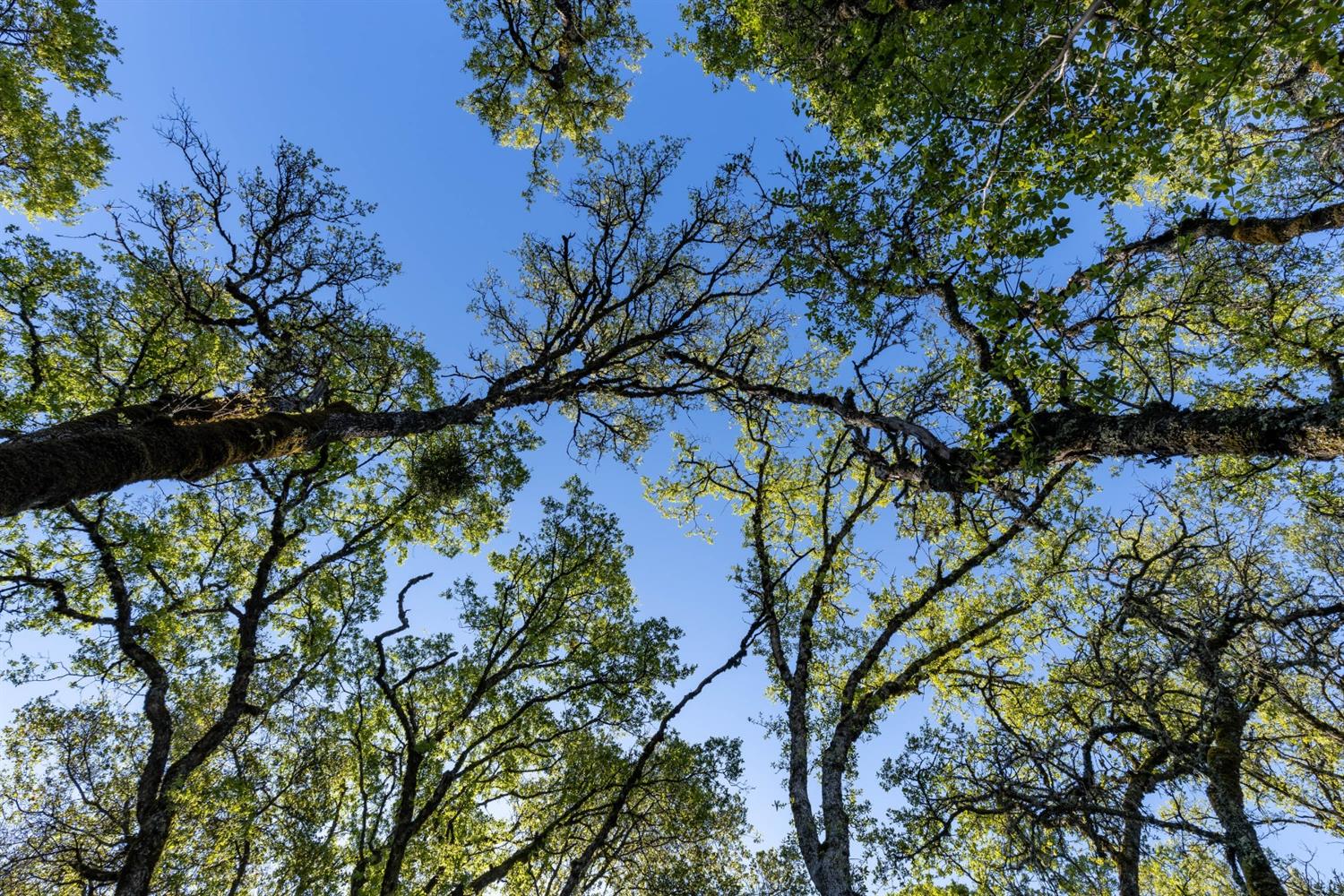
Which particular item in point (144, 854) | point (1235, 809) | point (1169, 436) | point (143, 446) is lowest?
point (1235, 809)

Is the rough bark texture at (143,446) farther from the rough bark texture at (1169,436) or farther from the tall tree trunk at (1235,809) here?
the tall tree trunk at (1235,809)

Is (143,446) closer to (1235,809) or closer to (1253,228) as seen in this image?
(1235,809)

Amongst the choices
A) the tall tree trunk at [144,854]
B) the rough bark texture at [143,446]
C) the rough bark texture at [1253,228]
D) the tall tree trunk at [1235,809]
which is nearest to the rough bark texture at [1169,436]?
the tall tree trunk at [1235,809]

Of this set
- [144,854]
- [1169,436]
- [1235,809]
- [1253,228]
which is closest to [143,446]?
[144,854]

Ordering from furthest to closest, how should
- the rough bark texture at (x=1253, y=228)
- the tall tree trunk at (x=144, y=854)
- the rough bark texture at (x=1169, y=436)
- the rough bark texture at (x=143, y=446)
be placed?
the tall tree trunk at (x=144, y=854) < the rough bark texture at (x=1253, y=228) < the rough bark texture at (x=1169, y=436) < the rough bark texture at (x=143, y=446)

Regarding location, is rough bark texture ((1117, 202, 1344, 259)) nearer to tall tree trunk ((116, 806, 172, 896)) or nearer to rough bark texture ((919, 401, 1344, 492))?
rough bark texture ((919, 401, 1344, 492))

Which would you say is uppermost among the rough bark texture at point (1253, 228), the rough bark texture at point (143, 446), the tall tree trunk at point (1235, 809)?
the rough bark texture at point (1253, 228)

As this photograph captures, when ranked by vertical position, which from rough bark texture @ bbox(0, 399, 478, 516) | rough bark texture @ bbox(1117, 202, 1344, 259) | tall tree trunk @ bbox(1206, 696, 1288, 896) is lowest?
tall tree trunk @ bbox(1206, 696, 1288, 896)

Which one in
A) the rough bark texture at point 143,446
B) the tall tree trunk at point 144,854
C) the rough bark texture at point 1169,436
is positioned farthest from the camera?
the tall tree trunk at point 144,854

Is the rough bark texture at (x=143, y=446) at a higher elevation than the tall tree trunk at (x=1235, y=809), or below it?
higher

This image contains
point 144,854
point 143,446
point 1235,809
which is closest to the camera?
point 1235,809

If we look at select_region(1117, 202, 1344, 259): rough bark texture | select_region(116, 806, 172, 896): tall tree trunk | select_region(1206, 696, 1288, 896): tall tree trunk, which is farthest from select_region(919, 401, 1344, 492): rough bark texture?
select_region(116, 806, 172, 896): tall tree trunk

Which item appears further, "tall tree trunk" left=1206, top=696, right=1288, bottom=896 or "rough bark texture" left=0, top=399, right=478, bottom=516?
"rough bark texture" left=0, top=399, right=478, bottom=516

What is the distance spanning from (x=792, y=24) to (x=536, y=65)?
803 cm
